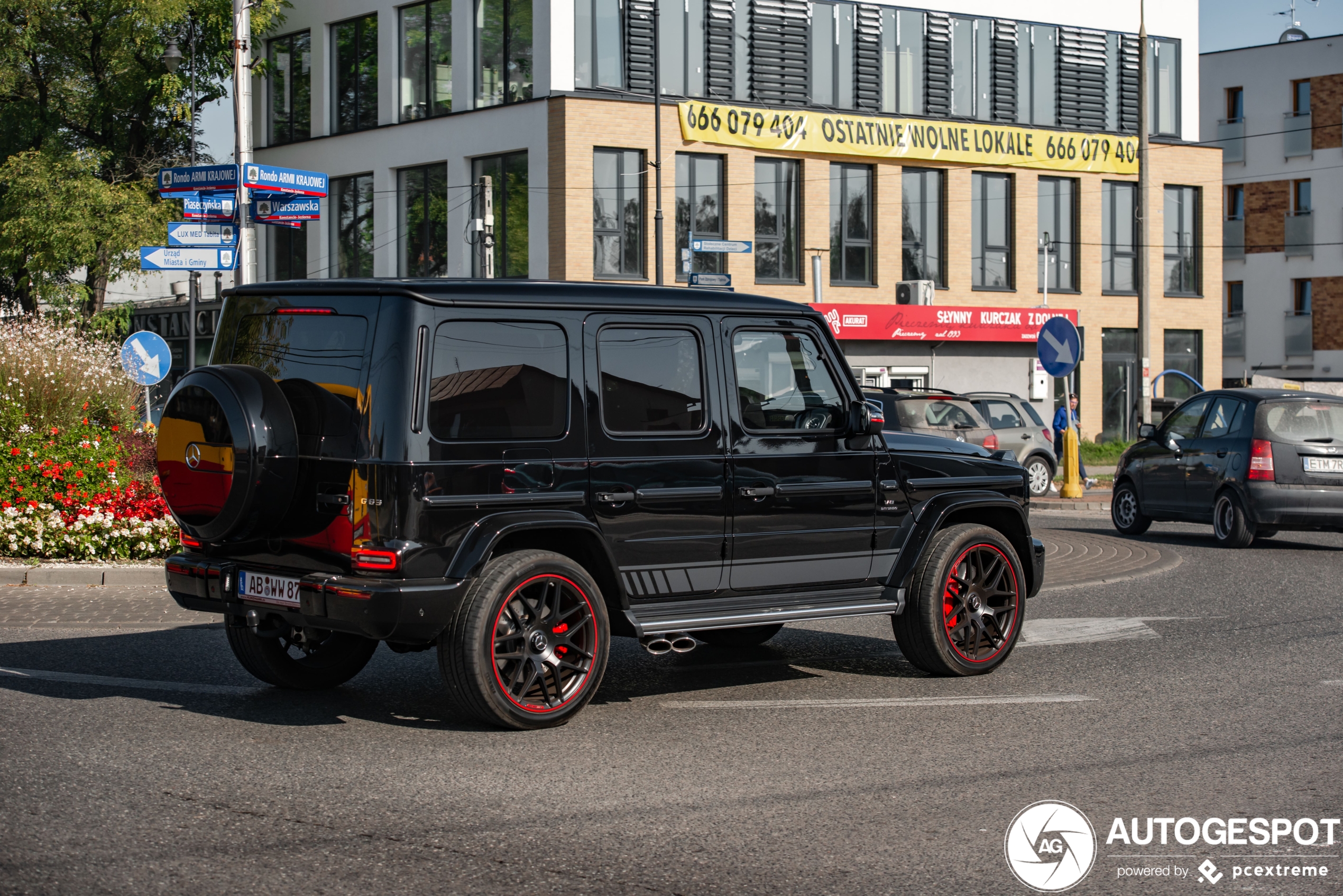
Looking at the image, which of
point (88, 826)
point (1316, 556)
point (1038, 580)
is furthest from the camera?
point (1316, 556)

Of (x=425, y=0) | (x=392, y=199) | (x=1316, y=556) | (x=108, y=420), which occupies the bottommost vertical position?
(x=1316, y=556)

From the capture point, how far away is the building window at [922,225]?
4041 cm

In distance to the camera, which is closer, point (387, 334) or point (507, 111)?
point (387, 334)

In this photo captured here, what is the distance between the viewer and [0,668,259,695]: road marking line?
304 inches

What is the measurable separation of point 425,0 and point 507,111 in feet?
14.9

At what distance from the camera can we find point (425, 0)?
38312 mm

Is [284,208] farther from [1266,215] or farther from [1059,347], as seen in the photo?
[1266,215]

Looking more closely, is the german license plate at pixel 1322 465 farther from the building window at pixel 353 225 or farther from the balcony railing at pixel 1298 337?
the balcony railing at pixel 1298 337

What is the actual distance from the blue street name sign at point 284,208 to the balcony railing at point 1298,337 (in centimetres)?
4399

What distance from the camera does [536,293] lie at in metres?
6.89

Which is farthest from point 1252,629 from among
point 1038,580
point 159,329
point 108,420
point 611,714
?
point 159,329

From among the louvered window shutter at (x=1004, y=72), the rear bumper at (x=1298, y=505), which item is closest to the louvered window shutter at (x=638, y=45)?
the louvered window shutter at (x=1004, y=72)

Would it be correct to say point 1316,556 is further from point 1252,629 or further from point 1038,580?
point 1038,580

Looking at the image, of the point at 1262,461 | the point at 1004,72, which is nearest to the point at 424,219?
the point at 1004,72
